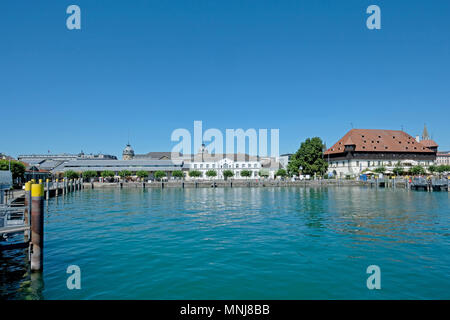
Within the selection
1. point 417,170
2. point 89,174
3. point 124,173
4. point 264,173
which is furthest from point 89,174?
point 417,170

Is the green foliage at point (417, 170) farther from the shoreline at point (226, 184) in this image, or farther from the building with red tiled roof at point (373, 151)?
the shoreline at point (226, 184)

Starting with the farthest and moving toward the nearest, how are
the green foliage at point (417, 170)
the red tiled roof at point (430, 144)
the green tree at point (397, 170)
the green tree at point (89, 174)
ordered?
the red tiled roof at point (430, 144)
the green tree at point (89, 174)
the green tree at point (397, 170)
the green foliage at point (417, 170)

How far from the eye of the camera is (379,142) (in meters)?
92.6

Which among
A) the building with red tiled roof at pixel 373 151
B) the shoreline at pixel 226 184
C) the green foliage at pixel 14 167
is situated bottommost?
the shoreline at pixel 226 184

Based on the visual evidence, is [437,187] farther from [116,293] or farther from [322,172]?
[116,293]

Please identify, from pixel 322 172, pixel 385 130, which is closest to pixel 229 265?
pixel 322 172

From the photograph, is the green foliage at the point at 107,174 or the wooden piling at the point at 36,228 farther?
the green foliage at the point at 107,174

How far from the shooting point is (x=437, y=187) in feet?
172

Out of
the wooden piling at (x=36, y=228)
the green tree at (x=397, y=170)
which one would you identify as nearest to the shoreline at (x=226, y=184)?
the green tree at (x=397, y=170)

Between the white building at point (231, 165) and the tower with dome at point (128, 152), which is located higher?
the tower with dome at point (128, 152)

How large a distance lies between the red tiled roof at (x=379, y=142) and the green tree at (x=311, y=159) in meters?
16.2

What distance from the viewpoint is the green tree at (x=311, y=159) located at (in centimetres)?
7775

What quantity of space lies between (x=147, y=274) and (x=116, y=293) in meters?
1.50
